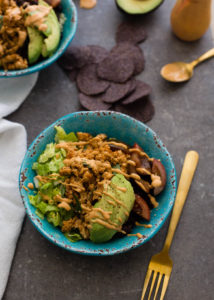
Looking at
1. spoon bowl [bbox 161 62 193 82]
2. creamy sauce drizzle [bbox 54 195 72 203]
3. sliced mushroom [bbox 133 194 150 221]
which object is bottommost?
sliced mushroom [bbox 133 194 150 221]

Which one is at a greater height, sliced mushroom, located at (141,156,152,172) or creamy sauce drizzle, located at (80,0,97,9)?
creamy sauce drizzle, located at (80,0,97,9)

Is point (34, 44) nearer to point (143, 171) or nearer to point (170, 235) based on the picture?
point (143, 171)

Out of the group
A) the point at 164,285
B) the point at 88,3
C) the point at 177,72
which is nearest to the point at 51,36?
the point at 88,3

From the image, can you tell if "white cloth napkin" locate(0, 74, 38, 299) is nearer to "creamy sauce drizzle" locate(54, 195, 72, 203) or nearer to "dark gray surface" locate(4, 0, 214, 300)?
"dark gray surface" locate(4, 0, 214, 300)

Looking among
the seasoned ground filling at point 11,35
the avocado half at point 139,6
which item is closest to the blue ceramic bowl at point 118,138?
the seasoned ground filling at point 11,35

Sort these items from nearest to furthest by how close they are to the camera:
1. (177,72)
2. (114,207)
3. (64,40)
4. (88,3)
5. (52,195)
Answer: (114,207), (52,195), (64,40), (177,72), (88,3)

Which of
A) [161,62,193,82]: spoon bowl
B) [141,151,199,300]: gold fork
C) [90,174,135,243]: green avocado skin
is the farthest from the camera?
[161,62,193,82]: spoon bowl

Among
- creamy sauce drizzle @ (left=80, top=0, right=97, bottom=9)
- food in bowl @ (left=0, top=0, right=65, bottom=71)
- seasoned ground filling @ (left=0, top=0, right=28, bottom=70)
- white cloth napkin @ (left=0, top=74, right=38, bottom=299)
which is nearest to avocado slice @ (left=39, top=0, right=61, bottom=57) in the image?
food in bowl @ (left=0, top=0, right=65, bottom=71)
